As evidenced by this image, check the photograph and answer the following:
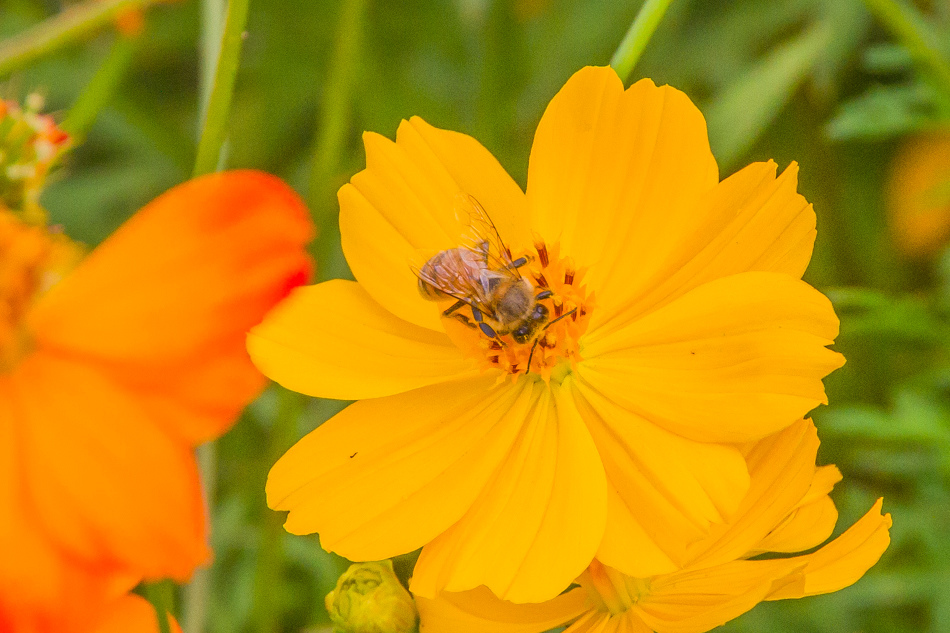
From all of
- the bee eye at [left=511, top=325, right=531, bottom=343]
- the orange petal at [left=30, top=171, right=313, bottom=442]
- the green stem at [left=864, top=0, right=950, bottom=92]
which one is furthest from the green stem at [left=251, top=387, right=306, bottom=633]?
the green stem at [left=864, top=0, right=950, bottom=92]

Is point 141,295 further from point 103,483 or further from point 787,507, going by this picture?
point 787,507

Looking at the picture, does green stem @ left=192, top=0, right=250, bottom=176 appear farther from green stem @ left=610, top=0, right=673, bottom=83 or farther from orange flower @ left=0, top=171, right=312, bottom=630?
green stem @ left=610, top=0, right=673, bottom=83

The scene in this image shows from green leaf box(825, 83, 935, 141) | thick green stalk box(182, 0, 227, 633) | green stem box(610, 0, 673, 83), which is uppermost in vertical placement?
green stem box(610, 0, 673, 83)

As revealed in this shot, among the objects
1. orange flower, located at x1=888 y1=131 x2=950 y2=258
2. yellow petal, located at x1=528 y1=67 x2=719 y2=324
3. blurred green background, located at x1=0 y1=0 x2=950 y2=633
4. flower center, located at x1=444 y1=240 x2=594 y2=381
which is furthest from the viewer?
orange flower, located at x1=888 y1=131 x2=950 y2=258

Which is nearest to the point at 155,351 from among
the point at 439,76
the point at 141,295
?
the point at 141,295

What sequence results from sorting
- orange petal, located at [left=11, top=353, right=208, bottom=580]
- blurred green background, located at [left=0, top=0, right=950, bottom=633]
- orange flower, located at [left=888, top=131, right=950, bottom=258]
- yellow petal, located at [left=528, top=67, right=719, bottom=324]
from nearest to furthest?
orange petal, located at [left=11, top=353, right=208, bottom=580] < yellow petal, located at [left=528, top=67, right=719, bottom=324] < blurred green background, located at [left=0, top=0, right=950, bottom=633] < orange flower, located at [left=888, top=131, right=950, bottom=258]

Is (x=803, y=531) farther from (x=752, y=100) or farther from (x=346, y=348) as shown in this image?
(x=752, y=100)

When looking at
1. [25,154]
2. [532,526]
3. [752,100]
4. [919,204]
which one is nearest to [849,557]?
[532,526]
